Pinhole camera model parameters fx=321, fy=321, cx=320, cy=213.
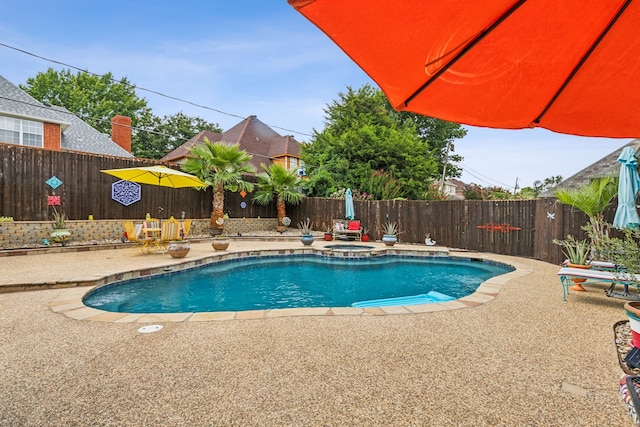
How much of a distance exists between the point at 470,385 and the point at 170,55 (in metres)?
15.8

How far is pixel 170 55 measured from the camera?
13695mm

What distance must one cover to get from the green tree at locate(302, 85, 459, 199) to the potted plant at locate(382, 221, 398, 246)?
4.05m

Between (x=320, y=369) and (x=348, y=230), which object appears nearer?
(x=320, y=369)

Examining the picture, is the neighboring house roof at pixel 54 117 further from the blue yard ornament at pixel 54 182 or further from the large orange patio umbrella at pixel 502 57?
the large orange patio umbrella at pixel 502 57

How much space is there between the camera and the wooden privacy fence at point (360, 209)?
8461 millimetres

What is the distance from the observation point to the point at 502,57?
1479mm

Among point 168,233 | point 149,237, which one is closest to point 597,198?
point 168,233

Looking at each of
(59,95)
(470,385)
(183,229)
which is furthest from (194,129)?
(470,385)

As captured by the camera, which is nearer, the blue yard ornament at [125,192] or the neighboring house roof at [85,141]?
the blue yard ornament at [125,192]

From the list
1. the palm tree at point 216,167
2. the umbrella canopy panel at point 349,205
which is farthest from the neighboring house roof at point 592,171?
the palm tree at point 216,167

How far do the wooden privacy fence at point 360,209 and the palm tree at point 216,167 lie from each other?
36.8 inches

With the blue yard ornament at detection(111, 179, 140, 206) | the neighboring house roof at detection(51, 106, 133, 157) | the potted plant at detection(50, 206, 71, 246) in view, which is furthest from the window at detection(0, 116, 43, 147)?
the potted plant at detection(50, 206, 71, 246)

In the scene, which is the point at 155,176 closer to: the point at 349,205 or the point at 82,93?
the point at 349,205

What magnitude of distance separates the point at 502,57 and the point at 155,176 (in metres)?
9.66
